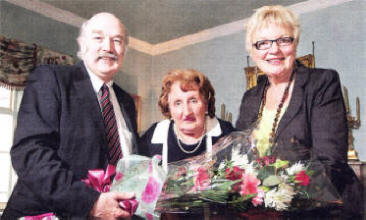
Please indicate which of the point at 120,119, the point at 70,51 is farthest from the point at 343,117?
the point at 70,51

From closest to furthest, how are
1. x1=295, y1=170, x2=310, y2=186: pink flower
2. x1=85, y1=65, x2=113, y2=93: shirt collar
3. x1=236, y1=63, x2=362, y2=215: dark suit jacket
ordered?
x1=295, y1=170, x2=310, y2=186: pink flower → x1=236, y1=63, x2=362, y2=215: dark suit jacket → x1=85, y1=65, x2=113, y2=93: shirt collar

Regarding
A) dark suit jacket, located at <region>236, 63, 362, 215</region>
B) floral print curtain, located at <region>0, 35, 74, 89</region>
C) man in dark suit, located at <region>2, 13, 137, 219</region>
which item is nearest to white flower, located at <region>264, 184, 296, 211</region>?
dark suit jacket, located at <region>236, 63, 362, 215</region>

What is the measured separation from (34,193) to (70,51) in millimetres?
393

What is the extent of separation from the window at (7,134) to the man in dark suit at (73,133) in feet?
0.10

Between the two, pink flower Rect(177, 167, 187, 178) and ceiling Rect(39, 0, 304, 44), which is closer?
pink flower Rect(177, 167, 187, 178)

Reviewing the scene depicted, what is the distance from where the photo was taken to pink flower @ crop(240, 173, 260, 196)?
741mm

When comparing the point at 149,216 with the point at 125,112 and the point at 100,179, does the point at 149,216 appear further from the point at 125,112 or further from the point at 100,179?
the point at 125,112

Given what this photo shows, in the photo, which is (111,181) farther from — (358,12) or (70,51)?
(358,12)

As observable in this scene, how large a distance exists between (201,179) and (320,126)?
→ 1.10ft

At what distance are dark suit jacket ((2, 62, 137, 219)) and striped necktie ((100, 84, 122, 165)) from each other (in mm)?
16

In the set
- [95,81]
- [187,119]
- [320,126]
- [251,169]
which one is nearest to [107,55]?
[95,81]

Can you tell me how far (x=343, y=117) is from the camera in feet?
2.73

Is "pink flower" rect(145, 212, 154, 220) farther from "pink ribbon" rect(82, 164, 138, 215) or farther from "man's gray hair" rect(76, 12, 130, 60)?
"man's gray hair" rect(76, 12, 130, 60)

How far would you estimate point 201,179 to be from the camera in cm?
75
